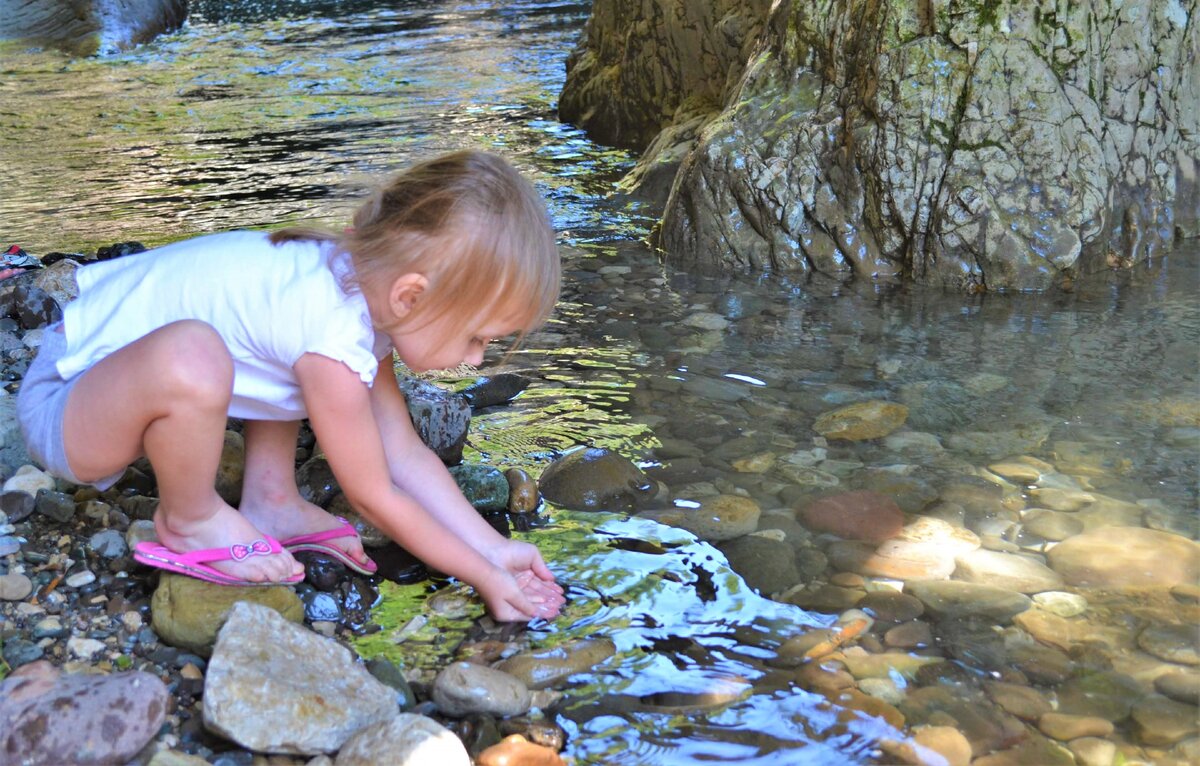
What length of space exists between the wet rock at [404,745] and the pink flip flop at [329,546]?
661mm

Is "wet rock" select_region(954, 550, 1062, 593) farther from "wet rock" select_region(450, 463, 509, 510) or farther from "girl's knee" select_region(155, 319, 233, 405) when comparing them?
"girl's knee" select_region(155, 319, 233, 405)

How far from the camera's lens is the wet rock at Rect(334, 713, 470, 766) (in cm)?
199

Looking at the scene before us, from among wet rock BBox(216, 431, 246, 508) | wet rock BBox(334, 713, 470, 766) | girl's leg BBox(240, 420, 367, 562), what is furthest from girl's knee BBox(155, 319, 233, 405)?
wet rock BBox(334, 713, 470, 766)

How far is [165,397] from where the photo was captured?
7.52 ft

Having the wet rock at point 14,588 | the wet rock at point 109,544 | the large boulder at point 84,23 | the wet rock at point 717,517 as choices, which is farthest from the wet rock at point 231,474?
the large boulder at point 84,23

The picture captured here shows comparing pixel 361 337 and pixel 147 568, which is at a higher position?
pixel 361 337

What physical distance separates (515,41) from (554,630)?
10.2 metres

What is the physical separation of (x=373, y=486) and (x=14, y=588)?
0.79m

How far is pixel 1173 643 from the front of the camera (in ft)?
7.80

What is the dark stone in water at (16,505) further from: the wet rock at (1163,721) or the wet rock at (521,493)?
the wet rock at (1163,721)

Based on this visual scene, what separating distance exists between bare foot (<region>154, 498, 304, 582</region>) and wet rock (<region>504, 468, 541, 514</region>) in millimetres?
677

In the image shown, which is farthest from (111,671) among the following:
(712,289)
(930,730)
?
(712,289)

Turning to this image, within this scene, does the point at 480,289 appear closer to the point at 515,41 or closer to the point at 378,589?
the point at 378,589

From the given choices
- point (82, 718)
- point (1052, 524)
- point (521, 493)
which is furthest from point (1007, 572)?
point (82, 718)
